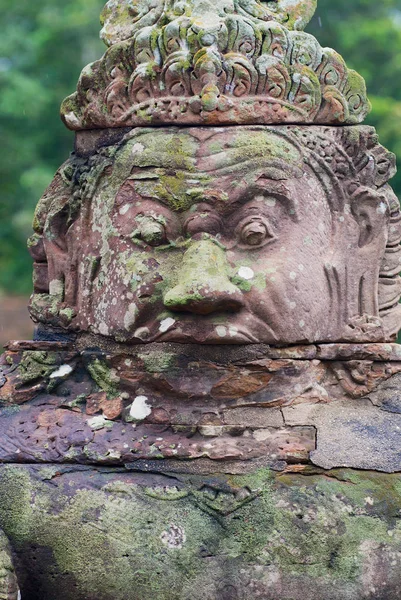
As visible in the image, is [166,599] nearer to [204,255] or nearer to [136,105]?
[204,255]

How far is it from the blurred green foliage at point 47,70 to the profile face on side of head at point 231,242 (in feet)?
25.4

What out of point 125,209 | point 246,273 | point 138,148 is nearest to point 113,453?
point 246,273

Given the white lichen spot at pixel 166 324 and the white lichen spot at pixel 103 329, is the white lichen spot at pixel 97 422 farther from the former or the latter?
the white lichen spot at pixel 166 324

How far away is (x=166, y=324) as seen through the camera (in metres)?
4.20

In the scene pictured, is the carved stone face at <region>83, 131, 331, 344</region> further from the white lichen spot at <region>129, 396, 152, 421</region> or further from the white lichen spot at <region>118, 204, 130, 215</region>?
the white lichen spot at <region>129, 396, 152, 421</region>

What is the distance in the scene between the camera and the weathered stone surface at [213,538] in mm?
4000

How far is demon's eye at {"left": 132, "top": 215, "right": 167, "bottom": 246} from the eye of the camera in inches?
168

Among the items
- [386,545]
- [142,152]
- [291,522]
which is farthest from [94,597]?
[142,152]

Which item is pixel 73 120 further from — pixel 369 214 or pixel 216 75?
pixel 369 214

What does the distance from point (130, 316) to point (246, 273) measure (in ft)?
1.59

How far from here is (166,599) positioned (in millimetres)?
4004

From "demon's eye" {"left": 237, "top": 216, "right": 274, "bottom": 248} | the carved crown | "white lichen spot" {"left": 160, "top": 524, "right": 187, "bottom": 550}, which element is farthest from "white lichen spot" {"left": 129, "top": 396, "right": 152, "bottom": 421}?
the carved crown

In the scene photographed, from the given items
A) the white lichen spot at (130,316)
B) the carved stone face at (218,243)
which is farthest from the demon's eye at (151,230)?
the white lichen spot at (130,316)

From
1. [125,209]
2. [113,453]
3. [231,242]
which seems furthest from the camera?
[125,209]
